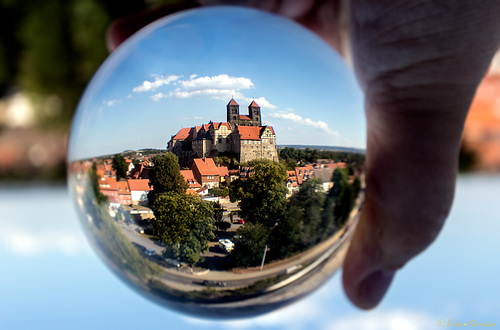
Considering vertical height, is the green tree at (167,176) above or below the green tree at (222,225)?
above

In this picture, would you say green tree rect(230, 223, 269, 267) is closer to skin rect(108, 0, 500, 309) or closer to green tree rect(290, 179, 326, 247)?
green tree rect(290, 179, 326, 247)

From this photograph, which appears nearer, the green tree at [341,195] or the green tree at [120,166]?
the green tree at [120,166]

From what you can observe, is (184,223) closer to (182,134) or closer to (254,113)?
(182,134)

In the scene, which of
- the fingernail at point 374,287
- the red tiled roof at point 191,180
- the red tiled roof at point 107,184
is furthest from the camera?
the fingernail at point 374,287

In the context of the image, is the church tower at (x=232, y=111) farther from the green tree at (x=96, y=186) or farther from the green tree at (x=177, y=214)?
the green tree at (x=96, y=186)

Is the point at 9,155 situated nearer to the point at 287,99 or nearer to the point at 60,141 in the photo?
the point at 60,141

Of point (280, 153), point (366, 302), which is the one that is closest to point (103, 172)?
point (280, 153)

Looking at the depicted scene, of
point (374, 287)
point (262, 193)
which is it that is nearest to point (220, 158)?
point (262, 193)

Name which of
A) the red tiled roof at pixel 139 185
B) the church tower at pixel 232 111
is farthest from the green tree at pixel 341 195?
the red tiled roof at pixel 139 185

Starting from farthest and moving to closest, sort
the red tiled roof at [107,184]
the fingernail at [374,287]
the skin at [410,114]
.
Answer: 1. the fingernail at [374,287]
2. the skin at [410,114]
3. the red tiled roof at [107,184]
